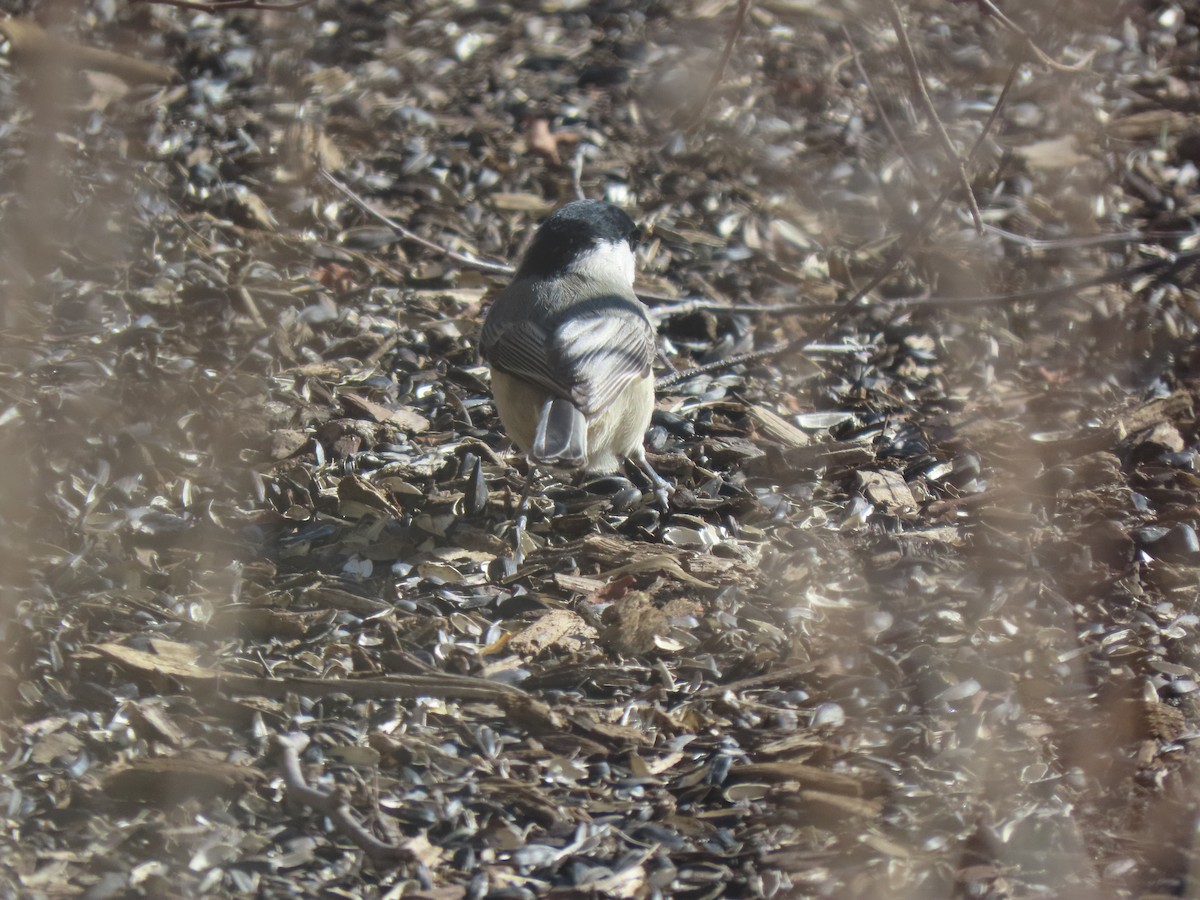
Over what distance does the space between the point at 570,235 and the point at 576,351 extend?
57cm

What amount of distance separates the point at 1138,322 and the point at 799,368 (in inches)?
47.1

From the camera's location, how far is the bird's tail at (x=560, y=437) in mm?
3055

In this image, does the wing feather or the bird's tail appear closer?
the bird's tail

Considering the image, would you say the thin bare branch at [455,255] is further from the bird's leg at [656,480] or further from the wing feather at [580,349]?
the bird's leg at [656,480]

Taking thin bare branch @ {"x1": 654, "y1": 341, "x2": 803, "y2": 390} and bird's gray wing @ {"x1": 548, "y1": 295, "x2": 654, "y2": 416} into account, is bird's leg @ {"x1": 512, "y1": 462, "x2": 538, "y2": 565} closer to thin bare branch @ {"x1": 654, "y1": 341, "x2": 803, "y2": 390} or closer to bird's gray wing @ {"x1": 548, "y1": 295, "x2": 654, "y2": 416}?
bird's gray wing @ {"x1": 548, "y1": 295, "x2": 654, "y2": 416}

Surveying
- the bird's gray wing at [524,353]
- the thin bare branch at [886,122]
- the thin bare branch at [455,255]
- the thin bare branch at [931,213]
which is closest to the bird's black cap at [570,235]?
the bird's gray wing at [524,353]

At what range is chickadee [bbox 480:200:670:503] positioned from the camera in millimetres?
3221

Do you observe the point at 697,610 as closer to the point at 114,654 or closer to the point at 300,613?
the point at 300,613

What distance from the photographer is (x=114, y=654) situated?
2.63 m

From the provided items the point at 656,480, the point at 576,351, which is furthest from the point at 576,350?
the point at 656,480

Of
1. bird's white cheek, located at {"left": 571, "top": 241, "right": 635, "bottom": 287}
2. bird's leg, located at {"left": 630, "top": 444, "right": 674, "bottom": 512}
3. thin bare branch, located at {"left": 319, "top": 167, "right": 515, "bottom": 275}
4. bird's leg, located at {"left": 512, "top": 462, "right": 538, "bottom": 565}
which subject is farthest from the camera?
thin bare branch, located at {"left": 319, "top": 167, "right": 515, "bottom": 275}

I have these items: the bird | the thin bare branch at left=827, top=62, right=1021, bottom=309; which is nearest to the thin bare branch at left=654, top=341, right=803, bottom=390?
the bird

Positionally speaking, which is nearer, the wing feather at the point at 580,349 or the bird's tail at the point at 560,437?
A: the bird's tail at the point at 560,437

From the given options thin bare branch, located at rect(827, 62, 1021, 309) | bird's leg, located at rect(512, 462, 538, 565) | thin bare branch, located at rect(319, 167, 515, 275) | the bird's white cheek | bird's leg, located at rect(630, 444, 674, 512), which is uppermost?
thin bare branch, located at rect(319, 167, 515, 275)
